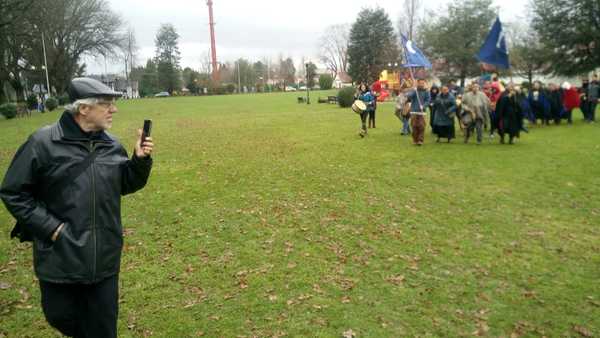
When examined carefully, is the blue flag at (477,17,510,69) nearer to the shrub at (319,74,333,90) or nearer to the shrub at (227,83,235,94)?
the shrub at (319,74,333,90)

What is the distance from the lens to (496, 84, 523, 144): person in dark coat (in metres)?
14.5

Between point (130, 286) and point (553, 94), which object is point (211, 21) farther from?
point (130, 286)

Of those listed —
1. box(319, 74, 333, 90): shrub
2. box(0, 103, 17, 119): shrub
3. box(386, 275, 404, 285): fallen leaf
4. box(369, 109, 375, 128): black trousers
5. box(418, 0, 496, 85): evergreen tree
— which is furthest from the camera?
box(319, 74, 333, 90): shrub

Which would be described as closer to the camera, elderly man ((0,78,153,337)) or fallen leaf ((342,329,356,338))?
elderly man ((0,78,153,337))

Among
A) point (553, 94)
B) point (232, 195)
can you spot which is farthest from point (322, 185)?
point (553, 94)

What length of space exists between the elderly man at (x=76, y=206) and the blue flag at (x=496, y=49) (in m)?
13.7

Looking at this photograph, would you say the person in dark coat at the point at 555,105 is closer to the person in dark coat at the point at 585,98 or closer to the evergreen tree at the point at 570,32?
the person in dark coat at the point at 585,98

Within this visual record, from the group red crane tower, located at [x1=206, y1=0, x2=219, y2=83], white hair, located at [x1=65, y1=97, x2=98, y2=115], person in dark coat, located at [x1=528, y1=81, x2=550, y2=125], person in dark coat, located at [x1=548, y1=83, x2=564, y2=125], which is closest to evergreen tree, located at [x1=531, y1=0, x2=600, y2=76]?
person in dark coat, located at [x1=548, y1=83, x2=564, y2=125]

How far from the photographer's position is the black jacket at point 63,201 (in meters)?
2.79

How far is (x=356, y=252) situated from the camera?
6355 millimetres

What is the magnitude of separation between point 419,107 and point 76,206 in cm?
1308

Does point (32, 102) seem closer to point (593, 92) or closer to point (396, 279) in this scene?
point (593, 92)

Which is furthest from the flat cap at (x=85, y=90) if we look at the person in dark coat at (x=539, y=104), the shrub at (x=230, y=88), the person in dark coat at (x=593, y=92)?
the shrub at (x=230, y=88)

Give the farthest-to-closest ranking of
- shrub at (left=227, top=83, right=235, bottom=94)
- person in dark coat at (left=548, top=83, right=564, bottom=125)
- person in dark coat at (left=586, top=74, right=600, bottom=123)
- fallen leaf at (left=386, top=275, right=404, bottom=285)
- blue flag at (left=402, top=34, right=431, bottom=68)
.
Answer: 1. shrub at (left=227, top=83, right=235, bottom=94)
2. person in dark coat at (left=548, top=83, right=564, bottom=125)
3. person in dark coat at (left=586, top=74, right=600, bottom=123)
4. blue flag at (left=402, top=34, right=431, bottom=68)
5. fallen leaf at (left=386, top=275, right=404, bottom=285)
